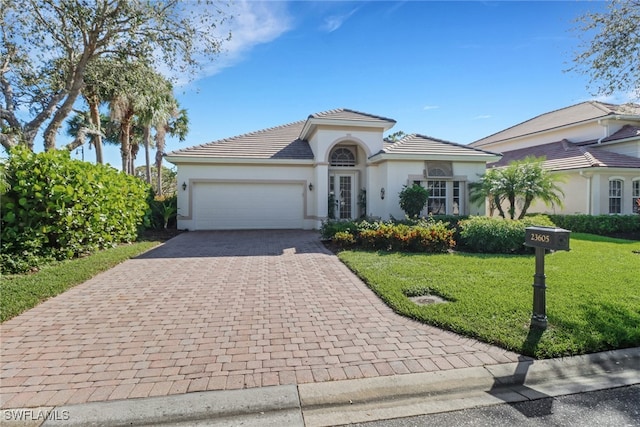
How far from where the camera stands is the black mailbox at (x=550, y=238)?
392 centimetres

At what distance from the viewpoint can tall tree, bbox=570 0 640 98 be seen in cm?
752

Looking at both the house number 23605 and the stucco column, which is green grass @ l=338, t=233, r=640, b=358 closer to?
the house number 23605

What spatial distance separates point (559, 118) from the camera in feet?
74.3

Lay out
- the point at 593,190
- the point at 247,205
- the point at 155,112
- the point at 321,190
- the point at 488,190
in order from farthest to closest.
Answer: the point at 155,112
the point at 593,190
the point at 247,205
the point at 321,190
the point at 488,190

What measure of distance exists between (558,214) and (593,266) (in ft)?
37.3

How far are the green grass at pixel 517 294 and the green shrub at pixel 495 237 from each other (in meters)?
0.66

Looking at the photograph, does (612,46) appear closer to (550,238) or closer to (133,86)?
(550,238)

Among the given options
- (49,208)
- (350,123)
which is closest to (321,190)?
(350,123)

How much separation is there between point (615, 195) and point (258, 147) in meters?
18.1

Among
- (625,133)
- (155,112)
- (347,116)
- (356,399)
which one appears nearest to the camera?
(356,399)

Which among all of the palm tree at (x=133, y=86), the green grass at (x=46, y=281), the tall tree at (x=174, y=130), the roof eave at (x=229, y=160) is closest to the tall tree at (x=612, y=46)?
the roof eave at (x=229, y=160)

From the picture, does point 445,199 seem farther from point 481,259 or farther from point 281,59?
point 281,59

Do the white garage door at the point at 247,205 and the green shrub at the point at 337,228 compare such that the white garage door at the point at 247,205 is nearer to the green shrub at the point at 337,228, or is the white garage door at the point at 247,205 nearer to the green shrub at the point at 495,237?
→ the green shrub at the point at 337,228

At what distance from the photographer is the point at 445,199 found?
15.0 m
